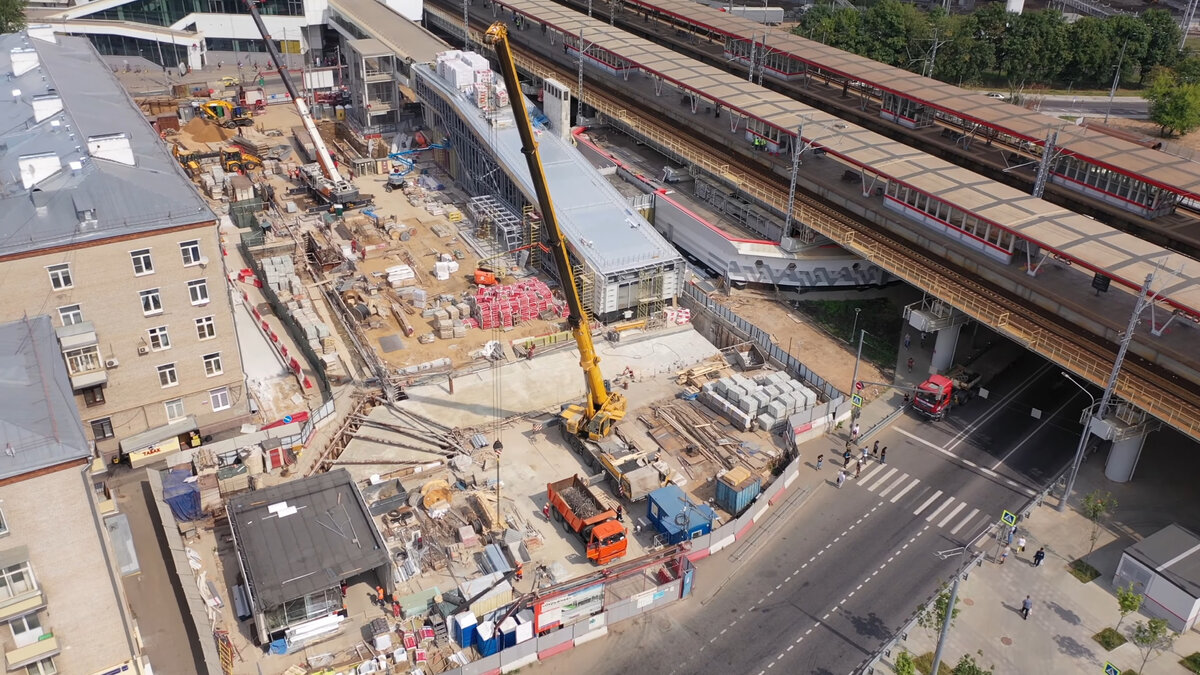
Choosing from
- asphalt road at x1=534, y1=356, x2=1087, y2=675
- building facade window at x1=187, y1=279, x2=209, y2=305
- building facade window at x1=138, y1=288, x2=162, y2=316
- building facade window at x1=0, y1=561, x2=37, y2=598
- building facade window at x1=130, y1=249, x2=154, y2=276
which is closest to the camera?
building facade window at x1=0, y1=561, x2=37, y2=598

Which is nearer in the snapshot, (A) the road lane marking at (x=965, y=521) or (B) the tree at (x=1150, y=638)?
(B) the tree at (x=1150, y=638)

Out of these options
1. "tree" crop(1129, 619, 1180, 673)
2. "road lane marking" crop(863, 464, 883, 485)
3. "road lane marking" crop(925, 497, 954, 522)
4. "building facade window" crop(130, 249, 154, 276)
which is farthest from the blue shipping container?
"building facade window" crop(130, 249, 154, 276)

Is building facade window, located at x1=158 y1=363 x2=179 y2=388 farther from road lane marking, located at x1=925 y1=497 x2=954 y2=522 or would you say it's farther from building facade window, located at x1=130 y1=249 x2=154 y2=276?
road lane marking, located at x1=925 y1=497 x2=954 y2=522

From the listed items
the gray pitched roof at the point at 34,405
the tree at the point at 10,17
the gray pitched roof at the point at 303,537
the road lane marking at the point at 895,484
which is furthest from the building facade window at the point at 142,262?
the tree at the point at 10,17

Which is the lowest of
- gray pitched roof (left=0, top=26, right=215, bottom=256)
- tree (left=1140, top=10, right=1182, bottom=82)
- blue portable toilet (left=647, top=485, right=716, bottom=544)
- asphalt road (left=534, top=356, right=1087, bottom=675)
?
asphalt road (left=534, top=356, right=1087, bottom=675)

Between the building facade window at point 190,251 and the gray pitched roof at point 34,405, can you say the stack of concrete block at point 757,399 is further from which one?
the gray pitched roof at point 34,405
